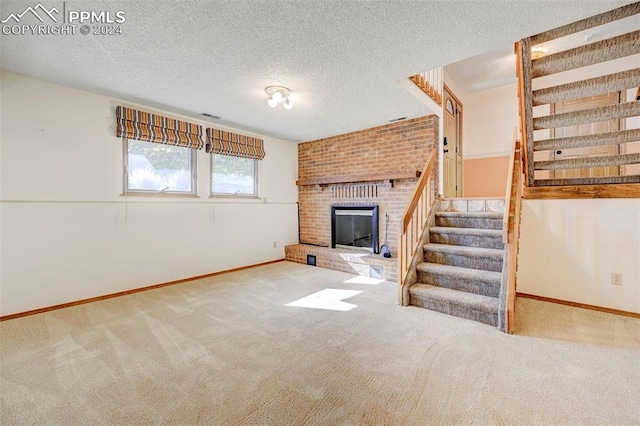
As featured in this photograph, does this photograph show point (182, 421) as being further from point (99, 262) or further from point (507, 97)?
point (507, 97)

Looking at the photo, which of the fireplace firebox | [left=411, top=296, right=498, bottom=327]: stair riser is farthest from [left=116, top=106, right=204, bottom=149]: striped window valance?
[left=411, top=296, right=498, bottom=327]: stair riser

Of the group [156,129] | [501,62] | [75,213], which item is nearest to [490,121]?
[501,62]

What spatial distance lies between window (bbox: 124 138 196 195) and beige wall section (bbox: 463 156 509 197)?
5058mm

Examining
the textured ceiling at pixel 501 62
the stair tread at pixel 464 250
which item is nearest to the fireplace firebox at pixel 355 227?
the stair tread at pixel 464 250

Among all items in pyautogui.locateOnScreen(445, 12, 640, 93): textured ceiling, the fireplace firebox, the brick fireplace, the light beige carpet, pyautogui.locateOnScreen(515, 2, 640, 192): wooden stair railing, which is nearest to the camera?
the light beige carpet

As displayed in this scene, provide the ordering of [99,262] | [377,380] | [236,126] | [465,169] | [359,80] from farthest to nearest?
1. [465,169]
2. [236,126]
3. [99,262]
4. [359,80]
5. [377,380]

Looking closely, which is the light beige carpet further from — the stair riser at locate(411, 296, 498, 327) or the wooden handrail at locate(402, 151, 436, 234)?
the wooden handrail at locate(402, 151, 436, 234)

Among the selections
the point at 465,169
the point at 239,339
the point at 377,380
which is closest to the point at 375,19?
the point at 377,380

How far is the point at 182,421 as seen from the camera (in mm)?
1454

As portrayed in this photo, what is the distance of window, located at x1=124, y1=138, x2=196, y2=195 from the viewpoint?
365 cm

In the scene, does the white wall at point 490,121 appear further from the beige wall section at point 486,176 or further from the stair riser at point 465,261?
the stair riser at point 465,261

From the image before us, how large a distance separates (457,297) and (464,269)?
16.7 inches

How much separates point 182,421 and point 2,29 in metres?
3.08

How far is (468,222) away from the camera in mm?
3627
